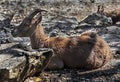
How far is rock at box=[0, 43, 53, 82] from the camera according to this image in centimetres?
635

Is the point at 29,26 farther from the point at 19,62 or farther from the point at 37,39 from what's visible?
the point at 19,62

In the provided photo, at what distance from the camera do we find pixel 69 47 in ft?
27.0

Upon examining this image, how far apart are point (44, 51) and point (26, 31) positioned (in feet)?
4.28

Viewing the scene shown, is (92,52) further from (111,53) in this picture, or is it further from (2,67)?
(2,67)

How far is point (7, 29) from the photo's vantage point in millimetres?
11922

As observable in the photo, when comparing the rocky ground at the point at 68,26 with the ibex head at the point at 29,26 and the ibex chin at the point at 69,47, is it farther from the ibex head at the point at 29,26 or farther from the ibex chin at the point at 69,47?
the ibex head at the point at 29,26

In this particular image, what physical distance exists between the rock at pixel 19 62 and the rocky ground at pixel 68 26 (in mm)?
307

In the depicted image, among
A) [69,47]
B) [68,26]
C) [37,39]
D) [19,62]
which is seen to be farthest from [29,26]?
[68,26]

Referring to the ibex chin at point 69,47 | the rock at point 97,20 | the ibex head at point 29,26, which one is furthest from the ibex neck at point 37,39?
the rock at point 97,20

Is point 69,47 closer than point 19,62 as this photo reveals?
No

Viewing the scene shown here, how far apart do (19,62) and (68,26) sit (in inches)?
261

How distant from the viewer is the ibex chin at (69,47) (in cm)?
820

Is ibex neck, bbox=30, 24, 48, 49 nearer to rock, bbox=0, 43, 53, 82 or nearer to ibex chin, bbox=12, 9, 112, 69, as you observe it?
ibex chin, bbox=12, 9, 112, 69

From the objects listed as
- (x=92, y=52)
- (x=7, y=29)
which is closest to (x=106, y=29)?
(x=7, y=29)
